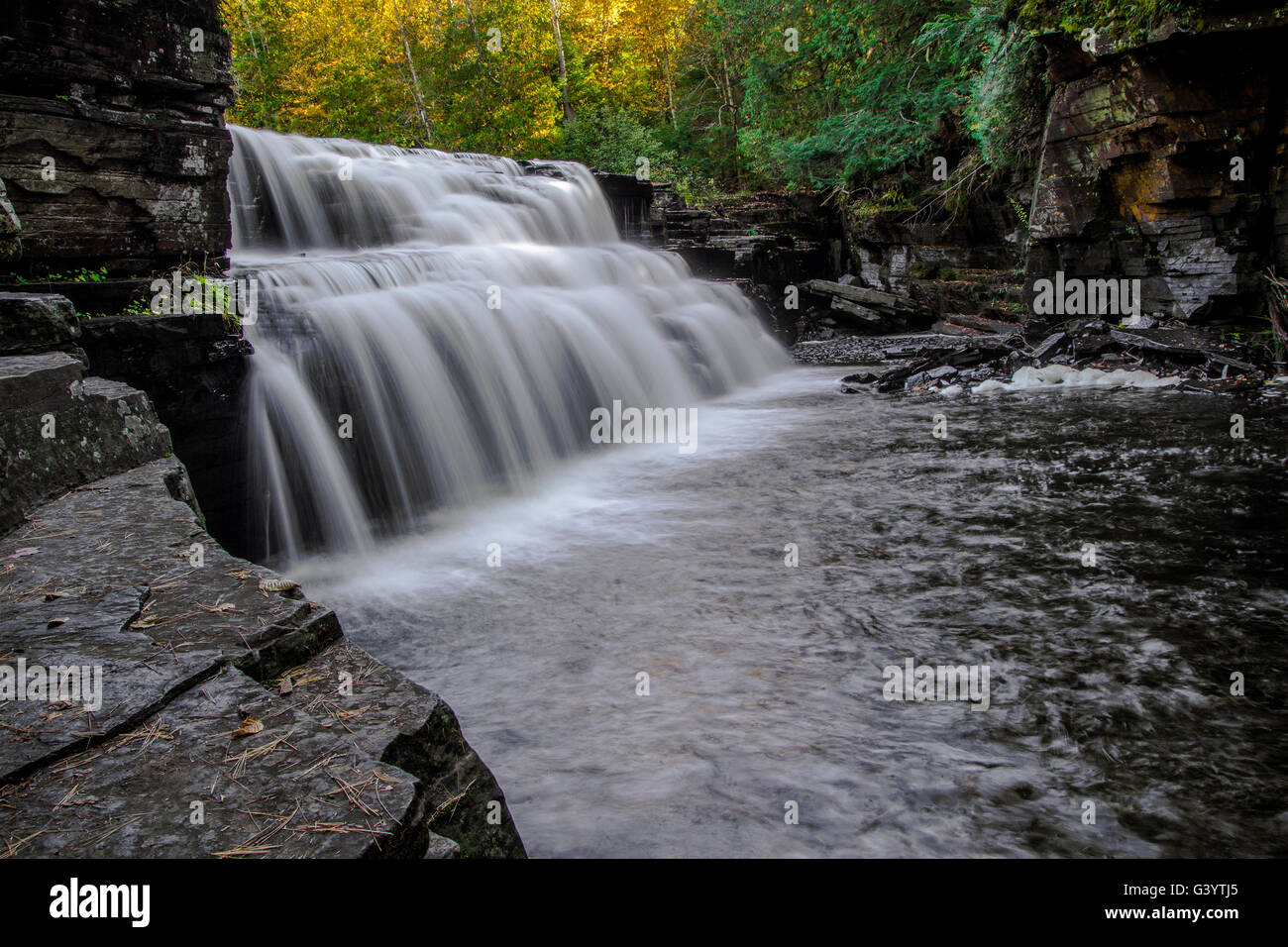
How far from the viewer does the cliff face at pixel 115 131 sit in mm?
5152

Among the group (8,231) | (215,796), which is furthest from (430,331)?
(215,796)

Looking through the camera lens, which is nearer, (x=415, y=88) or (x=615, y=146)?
(x=615, y=146)

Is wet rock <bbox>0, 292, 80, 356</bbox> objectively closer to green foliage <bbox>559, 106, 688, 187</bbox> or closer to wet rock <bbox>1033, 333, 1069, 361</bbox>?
wet rock <bbox>1033, 333, 1069, 361</bbox>

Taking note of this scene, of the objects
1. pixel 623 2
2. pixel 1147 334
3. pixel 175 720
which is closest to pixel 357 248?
pixel 175 720

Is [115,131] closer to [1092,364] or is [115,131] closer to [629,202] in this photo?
[1092,364]

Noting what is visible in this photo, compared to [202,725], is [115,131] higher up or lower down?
higher up

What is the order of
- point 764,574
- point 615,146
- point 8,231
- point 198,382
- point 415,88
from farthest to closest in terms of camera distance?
point 415,88, point 615,146, point 198,382, point 764,574, point 8,231

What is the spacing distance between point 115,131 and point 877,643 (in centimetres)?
663

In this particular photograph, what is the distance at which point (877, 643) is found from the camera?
11.8 ft

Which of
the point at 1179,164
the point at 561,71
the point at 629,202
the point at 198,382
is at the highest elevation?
the point at 561,71

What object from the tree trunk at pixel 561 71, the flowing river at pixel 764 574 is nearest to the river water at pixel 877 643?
the flowing river at pixel 764 574

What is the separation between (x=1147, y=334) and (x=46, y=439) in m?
11.3
